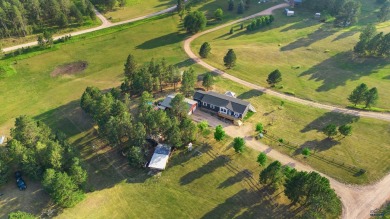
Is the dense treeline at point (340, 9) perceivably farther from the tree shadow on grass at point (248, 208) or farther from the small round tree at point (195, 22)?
the tree shadow on grass at point (248, 208)

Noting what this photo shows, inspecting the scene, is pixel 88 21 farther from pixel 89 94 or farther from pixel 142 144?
pixel 142 144

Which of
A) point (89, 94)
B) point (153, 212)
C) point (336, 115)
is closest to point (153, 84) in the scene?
point (89, 94)

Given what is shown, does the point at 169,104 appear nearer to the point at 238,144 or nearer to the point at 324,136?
the point at 238,144

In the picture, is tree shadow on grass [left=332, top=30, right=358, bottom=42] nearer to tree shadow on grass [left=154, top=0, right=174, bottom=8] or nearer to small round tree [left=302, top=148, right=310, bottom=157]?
small round tree [left=302, top=148, right=310, bottom=157]

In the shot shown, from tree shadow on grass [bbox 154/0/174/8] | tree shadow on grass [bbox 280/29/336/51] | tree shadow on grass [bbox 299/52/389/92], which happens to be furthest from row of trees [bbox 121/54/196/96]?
tree shadow on grass [bbox 154/0/174/8]

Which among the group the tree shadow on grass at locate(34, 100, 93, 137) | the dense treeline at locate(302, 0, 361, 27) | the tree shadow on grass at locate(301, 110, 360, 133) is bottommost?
the tree shadow on grass at locate(301, 110, 360, 133)

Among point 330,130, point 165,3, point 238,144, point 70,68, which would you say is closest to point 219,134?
point 238,144

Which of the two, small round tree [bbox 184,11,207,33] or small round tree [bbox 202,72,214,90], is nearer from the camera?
small round tree [bbox 202,72,214,90]
